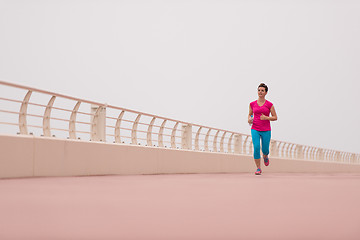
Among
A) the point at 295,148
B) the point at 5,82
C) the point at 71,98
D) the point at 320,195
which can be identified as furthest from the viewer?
the point at 295,148

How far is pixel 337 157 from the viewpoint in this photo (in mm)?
42750

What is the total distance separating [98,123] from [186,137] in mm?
4998

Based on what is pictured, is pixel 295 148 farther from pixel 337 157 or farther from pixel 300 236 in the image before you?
pixel 300 236

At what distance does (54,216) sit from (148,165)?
8.75 meters

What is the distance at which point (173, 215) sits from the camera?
439 centimetres

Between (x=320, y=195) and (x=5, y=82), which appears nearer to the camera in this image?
(x=320, y=195)

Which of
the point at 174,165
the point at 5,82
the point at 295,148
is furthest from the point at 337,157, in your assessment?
the point at 5,82

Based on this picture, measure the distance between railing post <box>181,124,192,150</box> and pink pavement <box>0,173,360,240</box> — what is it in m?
9.74

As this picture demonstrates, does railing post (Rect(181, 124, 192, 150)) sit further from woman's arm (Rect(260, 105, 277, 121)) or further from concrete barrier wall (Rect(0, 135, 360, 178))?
woman's arm (Rect(260, 105, 277, 121))

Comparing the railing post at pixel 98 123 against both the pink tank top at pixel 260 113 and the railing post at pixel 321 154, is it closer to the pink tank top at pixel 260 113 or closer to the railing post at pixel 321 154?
the pink tank top at pixel 260 113

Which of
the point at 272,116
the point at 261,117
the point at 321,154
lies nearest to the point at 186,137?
the point at 272,116

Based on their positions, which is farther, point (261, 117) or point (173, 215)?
point (261, 117)

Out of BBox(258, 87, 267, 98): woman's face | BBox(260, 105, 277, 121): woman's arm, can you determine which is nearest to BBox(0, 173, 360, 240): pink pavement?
BBox(260, 105, 277, 121): woman's arm

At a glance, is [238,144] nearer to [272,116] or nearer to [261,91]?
[272,116]
